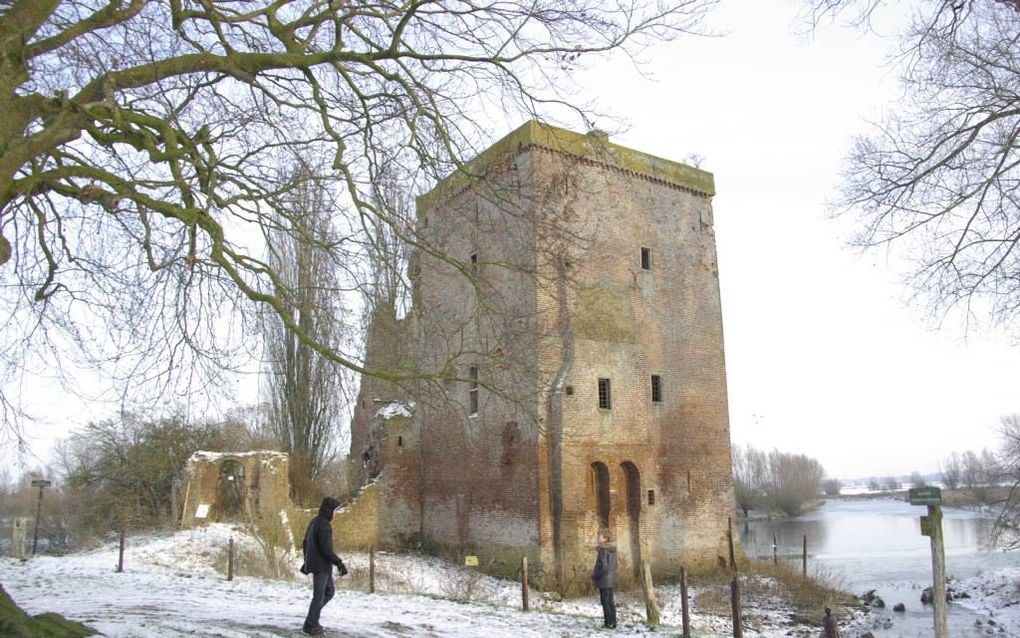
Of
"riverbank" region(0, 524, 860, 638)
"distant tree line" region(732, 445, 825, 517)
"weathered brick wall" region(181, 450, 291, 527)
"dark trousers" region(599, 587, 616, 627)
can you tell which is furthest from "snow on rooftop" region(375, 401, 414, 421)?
"distant tree line" region(732, 445, 825, 517)

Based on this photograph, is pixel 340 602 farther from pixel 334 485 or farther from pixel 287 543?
pixel 334 485

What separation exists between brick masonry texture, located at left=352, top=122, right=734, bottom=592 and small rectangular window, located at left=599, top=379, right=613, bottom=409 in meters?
0.14

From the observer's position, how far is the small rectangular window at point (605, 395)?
776 inches

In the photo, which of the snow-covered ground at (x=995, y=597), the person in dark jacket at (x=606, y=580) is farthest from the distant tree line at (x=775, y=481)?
the person in dark jacket at (x=606, y=580)

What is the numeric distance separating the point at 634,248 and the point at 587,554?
26.1ft

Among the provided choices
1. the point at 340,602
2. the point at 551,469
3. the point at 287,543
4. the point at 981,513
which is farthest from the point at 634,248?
the point at 981,513

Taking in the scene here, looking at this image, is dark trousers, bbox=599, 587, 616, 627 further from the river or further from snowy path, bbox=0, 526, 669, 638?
the river

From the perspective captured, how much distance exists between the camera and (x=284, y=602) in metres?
11.2

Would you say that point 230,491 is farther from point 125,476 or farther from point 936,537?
point 936,537

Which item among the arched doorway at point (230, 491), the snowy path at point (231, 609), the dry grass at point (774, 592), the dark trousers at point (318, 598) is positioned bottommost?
the dry grass at point (774, 592)

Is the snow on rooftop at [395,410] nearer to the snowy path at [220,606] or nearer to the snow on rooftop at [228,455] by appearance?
the snow on rooftop at [228,455]

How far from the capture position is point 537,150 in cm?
1925

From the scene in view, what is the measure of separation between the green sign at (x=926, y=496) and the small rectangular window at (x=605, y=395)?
10.6m

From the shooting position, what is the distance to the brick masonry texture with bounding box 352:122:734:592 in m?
18.6
